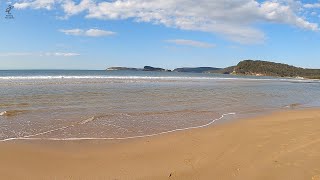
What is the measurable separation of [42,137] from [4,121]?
310cm

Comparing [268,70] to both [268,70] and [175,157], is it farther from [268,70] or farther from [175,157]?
[175,157]

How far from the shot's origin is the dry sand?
595 cm

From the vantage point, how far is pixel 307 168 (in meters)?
6.30

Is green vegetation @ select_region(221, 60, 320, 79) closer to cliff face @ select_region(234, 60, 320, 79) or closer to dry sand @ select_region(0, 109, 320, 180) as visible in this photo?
cliff face @ select_region(234, 60, 320, 79)

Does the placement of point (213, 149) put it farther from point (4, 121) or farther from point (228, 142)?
point (4, 121)

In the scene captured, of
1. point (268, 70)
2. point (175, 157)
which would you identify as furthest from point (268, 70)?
point (175, 157)

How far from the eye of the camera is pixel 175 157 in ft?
22.8

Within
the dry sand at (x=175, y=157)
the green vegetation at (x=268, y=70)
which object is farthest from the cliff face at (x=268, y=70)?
the dry sand at (x=175, y=157)

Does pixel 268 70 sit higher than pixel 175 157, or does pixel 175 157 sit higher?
pixel 268 70

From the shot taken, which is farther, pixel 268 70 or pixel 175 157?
pixel 268 70

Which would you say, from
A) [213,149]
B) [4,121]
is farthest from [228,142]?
[4,121]

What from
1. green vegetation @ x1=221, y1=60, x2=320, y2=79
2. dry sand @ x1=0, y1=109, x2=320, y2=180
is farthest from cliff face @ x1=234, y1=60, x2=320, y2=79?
dry sand @ x1=0, y1=109, x2=320, y2=180

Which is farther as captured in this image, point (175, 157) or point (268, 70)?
point (268, 70)

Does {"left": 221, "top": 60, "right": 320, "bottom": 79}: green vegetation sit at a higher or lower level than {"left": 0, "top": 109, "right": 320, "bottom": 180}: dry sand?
higher
